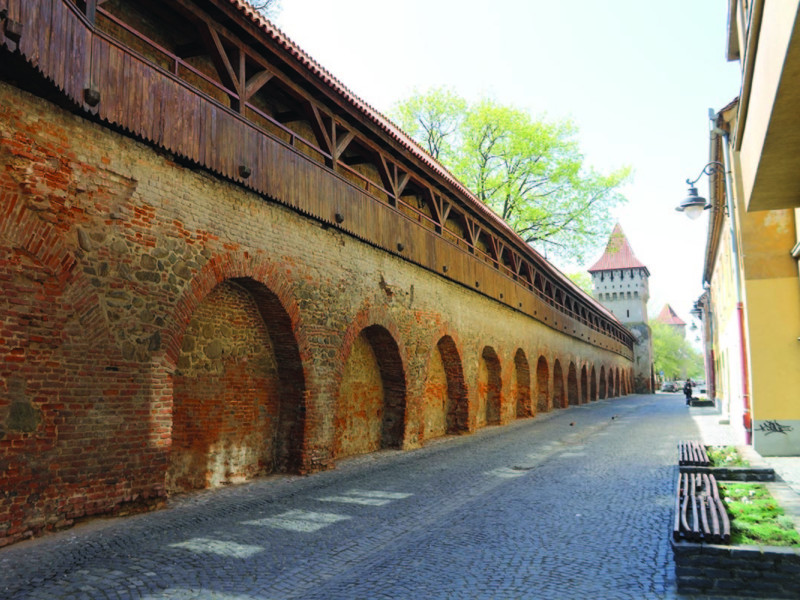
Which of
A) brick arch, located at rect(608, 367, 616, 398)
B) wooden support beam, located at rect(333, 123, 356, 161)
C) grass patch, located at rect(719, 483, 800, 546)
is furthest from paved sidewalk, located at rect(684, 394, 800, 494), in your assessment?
brick arch, located at rect(608, 367, 616, 398)

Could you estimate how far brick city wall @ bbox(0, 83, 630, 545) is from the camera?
19.0 ft

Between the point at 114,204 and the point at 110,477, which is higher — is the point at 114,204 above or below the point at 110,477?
above

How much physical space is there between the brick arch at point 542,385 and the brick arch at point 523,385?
247 cm

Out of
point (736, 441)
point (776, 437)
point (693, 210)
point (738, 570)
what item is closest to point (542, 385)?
point (736, 441)

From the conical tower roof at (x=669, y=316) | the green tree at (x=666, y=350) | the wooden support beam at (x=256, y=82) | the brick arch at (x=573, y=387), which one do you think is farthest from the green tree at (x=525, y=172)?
the conical tower roof at (x=669, y=316)

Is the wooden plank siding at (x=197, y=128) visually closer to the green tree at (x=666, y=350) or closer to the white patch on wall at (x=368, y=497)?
the white patch on wall at (x=368, y=497)

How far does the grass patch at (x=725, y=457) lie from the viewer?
343 inches

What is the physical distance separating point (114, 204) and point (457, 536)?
5.14m

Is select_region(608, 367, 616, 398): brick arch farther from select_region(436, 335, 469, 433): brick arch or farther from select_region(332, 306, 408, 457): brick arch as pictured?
select_region(332, 306, 408, 457): brick arch

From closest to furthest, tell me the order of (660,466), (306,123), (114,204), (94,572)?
(94,572) → (114,204) → (660,466) → (306,123)

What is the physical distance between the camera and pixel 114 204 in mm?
6711

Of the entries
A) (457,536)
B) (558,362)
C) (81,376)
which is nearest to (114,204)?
(81,376)

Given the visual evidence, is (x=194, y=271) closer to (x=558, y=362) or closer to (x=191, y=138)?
(x=191, y=138)

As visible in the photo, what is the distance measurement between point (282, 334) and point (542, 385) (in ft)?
58.8
